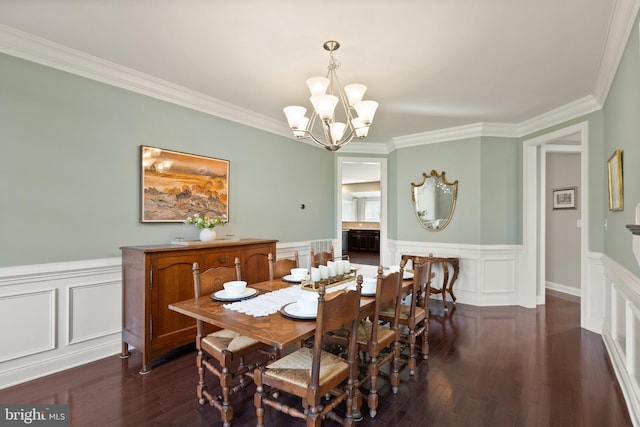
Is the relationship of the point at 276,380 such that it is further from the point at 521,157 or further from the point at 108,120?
the point at 521,157

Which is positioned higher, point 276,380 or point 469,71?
point 469,71

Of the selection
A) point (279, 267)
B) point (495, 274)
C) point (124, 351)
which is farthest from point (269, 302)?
point (495, 274)

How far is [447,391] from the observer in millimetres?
2355

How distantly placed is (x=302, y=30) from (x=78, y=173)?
2204mm

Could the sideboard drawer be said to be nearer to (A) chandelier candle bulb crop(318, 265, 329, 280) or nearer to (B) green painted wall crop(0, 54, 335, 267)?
(B) green painted wall crop(0, 54, 335, 267)

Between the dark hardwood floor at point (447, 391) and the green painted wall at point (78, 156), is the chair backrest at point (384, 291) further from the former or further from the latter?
the green painted wall at point (78, 156)

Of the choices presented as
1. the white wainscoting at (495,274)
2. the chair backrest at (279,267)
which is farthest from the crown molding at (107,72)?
Answer: the white wainscoting at (495,274)

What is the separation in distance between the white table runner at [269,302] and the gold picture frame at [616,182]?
2296 mm

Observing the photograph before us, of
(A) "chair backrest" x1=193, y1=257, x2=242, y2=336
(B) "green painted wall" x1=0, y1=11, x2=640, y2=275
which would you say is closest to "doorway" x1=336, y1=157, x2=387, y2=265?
(B) "green painted wall" x1=0, y1=11, x2=640, y2=275

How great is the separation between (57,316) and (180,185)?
1525 millimetres

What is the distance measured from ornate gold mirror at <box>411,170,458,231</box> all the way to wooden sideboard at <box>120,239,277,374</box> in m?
3.39

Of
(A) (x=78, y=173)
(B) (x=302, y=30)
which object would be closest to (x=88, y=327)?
(A) (x=78, y=173)

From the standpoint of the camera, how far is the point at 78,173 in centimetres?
273

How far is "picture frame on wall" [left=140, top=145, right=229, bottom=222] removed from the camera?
314 cm
